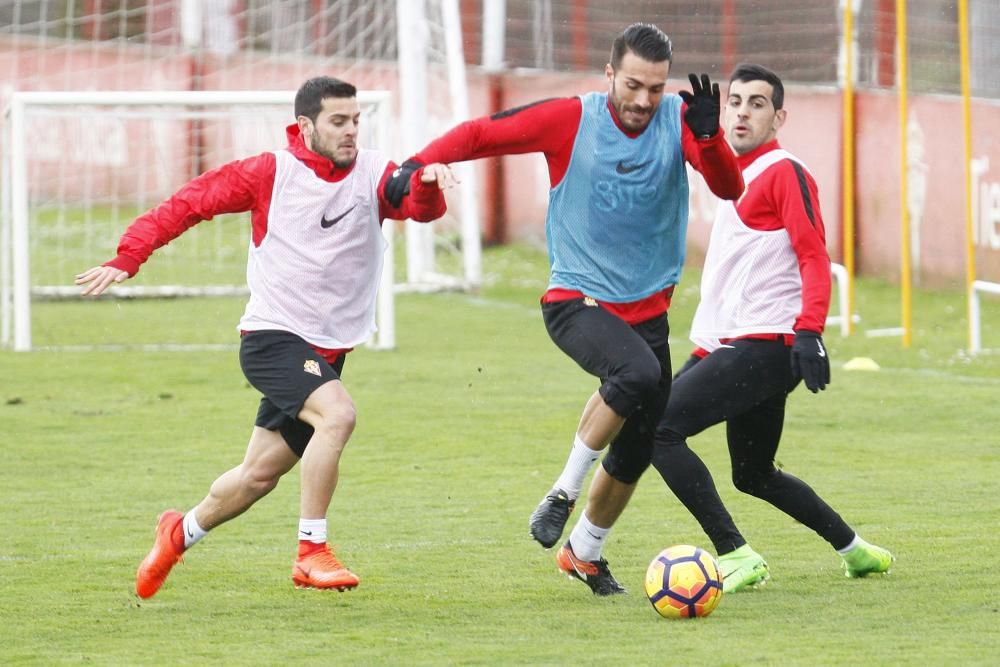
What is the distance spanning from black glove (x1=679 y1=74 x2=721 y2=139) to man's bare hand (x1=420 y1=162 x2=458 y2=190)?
0.81 m

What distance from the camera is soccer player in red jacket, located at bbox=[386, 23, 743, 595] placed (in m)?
5.90

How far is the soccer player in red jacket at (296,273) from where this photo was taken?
6.07 metres

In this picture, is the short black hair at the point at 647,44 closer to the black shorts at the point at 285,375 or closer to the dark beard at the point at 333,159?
the dark beard at the point at 333,159

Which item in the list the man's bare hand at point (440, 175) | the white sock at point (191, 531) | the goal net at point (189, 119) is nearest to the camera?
the man's bare hand at point (440, 175)

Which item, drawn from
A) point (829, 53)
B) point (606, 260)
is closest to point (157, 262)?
point (829, 53)

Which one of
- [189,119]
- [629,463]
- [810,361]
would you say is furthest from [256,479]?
[189,119]

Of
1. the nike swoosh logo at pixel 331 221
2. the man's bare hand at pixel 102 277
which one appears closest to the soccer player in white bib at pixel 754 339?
the nike swoosh logo at pixel 331 221

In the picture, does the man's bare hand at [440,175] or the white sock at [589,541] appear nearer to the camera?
the man's bare hand at [440,175]

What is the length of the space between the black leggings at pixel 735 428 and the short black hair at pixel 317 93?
156 cm

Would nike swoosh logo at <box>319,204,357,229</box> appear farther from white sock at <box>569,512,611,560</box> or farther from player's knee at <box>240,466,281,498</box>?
white sock at <box>569,512,611,560</box>

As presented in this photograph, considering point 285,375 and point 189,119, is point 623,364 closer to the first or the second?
point 285,375

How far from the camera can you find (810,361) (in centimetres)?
582

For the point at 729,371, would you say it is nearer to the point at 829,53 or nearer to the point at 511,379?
the point at 511,379

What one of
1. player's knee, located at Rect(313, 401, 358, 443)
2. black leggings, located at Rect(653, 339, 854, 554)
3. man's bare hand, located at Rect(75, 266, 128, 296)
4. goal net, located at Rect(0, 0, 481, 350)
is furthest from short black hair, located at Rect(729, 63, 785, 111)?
goal net, located at Rect(0, 0, 481, 350)
